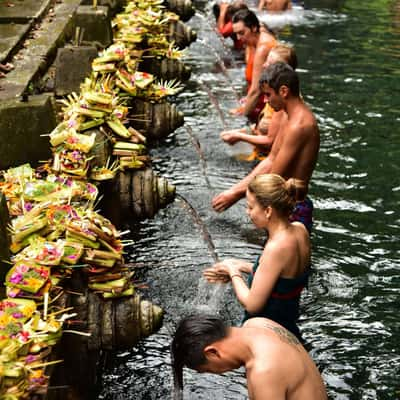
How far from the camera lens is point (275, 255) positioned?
4152 millimetres

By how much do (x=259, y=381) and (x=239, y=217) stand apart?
159 inches

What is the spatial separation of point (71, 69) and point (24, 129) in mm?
1216

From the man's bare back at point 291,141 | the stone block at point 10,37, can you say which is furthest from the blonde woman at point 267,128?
the stone block at point 10,37

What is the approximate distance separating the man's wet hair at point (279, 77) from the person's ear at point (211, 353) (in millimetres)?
2516

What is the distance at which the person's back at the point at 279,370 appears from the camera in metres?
3.25

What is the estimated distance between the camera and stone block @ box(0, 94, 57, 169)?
20.3ft

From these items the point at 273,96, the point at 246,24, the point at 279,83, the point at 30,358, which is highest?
the point at 279,83

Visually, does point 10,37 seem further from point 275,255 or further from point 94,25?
point 275,255

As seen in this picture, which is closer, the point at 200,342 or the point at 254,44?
the point at 200,342

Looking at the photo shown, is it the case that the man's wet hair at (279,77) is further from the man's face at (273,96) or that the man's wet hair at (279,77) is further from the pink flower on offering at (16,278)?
the pink flower on offering at (16,278)

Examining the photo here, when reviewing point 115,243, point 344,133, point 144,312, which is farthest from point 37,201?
point 344,133

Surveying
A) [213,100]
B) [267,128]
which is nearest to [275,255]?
[267,128]

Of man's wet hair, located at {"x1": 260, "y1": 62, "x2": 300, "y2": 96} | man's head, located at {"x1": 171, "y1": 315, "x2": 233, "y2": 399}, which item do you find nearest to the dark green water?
man's head, located at {"x1": 171, "y1": 315, "x2": 233, "y2": 399}

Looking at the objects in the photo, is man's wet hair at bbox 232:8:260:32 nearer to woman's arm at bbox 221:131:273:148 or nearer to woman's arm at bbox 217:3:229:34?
woman's arm at bbox 221:131:273:148
